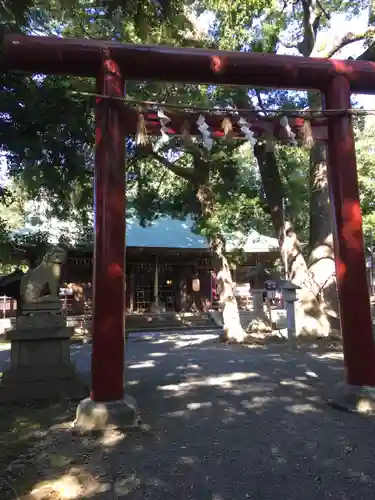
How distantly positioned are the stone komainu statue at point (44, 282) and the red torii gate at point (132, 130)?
7.18 ft

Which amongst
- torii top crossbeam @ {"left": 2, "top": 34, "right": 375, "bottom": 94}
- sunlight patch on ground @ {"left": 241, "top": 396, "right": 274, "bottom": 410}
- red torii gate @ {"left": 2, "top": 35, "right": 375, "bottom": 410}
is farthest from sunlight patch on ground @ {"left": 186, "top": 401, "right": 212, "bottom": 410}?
torii top crossbeam @ {"left": 2, "top": 34, "right": 375, "bottom": 94}

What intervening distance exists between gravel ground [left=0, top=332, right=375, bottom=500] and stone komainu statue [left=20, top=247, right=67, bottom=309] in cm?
185

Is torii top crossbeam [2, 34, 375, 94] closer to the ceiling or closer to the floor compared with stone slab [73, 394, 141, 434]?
closer to the ceiling

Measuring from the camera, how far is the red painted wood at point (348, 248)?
4820 millimetres

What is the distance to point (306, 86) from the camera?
531cm

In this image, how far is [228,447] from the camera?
146 inches

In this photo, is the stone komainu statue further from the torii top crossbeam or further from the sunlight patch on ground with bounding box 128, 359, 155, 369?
the torii top crossbeam

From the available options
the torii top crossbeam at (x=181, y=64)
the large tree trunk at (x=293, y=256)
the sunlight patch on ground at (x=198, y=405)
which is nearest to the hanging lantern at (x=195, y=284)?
the large tree trunk at (x=293, y=256)

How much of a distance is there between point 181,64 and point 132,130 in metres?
0.96

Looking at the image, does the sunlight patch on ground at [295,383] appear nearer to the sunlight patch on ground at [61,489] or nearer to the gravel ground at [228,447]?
the gravel ground at [228,447]

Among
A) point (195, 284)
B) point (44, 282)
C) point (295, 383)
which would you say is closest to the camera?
point (295, 383)

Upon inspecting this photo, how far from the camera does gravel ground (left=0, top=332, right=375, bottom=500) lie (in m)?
2.96

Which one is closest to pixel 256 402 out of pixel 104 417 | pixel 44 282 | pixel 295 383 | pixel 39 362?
pixel 295 383

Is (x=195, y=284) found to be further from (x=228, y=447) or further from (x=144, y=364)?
(x=228, y=447)
